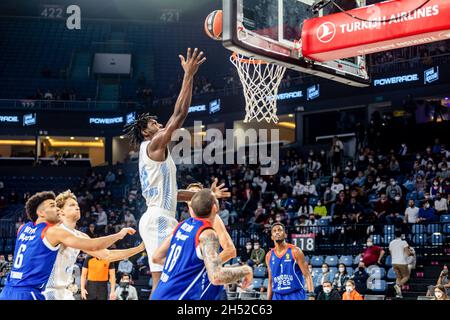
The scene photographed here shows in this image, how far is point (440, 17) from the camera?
8.75m

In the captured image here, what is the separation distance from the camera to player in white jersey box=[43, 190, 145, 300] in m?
6.92

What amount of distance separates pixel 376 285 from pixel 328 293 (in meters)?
1.83

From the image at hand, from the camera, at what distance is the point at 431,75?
2334cm

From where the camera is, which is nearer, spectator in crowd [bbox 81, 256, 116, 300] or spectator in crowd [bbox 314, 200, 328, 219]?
spectator in crowd [bbox 81, 256, 116, 300]

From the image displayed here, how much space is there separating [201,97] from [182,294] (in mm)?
25204

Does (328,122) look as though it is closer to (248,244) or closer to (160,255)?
(248,244)

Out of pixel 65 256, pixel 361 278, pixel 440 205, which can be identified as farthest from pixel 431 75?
pixel 65 256

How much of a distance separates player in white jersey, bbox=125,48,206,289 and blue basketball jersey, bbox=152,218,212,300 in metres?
1.17

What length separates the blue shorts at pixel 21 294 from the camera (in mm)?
6406

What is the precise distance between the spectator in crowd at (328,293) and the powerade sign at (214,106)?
1590cm

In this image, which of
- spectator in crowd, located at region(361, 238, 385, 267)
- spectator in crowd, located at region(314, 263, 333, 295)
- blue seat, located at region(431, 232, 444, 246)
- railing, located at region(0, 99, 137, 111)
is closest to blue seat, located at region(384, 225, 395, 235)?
spectator in crowd, located at region(361, 238, 385, 267)

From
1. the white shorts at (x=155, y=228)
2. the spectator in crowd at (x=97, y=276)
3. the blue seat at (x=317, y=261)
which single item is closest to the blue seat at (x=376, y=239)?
the blue seat at (x=317, y=261)

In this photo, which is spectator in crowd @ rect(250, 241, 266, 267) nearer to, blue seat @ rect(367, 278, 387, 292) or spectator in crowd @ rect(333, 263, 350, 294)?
spectator in crowd @ rect(333, 263, 350, 294)
